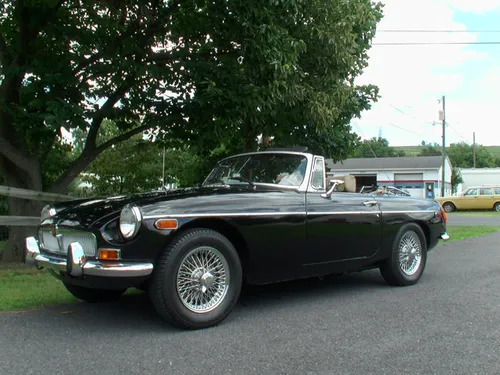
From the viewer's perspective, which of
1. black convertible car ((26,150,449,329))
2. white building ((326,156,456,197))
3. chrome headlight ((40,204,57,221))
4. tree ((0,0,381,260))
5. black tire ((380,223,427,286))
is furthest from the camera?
white building ((326,156,456,197))

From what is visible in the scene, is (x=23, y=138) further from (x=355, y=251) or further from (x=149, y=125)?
(x=355, y=251)

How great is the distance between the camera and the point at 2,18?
9789mm

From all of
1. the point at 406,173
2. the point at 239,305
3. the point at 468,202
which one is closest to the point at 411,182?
the point at 406,173

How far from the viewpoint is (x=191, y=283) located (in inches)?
163

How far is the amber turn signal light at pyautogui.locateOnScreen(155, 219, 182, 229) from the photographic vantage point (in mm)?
3951

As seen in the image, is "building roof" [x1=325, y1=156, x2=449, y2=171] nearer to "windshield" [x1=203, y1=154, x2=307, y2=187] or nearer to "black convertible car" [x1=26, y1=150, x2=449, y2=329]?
"windshield" [x1=203, y1=154, x2=307, y2=187]

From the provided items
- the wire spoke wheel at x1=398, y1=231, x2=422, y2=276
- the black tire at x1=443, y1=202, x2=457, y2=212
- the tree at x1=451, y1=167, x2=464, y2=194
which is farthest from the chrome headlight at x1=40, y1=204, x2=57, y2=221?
the tree at x1=451, y1=167, x2=464, y2=194

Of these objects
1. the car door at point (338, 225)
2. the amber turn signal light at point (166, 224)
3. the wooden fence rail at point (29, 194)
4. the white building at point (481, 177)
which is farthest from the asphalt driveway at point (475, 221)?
the white building at point (481, 177)

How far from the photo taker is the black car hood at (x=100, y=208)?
13.4ft

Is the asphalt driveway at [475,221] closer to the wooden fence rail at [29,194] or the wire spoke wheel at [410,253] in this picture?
the wire spoke wheel at [410,253]

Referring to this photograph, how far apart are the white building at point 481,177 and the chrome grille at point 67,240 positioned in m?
45.3

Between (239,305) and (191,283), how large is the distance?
1074 mm

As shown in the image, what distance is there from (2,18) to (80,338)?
8.35 metres

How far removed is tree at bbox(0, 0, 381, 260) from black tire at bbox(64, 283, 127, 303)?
265cm
